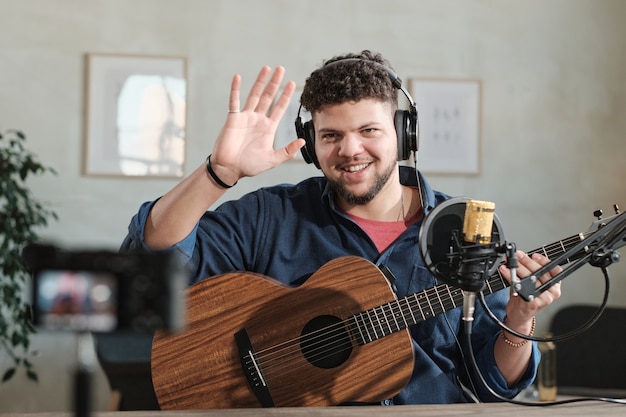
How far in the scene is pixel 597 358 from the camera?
11.6 ft

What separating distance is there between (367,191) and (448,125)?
201cm

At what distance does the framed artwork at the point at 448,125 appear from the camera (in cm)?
390

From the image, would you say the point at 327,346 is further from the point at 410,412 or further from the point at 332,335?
the point at 410,412

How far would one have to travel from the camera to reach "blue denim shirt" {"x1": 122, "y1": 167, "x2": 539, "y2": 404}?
1859 millimetres

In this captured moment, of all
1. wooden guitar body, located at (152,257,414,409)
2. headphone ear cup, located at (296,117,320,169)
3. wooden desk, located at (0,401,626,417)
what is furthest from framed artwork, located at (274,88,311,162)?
wooden desk, located at (0,401,626,417)

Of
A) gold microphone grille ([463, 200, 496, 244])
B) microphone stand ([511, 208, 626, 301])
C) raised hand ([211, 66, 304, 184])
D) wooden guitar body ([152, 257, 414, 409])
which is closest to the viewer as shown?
gold microphone grille ([463, 200, 496, 244])

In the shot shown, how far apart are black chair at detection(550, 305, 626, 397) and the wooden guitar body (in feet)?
6.66

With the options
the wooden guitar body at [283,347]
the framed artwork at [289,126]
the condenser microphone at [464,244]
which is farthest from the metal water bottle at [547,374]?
the condenser microphone at [464,244]

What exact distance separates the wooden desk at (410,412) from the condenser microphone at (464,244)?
0.77ft

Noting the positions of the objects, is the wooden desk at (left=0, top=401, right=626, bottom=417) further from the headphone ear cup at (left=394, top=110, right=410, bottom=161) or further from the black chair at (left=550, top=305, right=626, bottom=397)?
Result: the black chair at (left=550, top=305, right=626, bottom=397)

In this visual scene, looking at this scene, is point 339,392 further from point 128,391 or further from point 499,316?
A: point 128,391

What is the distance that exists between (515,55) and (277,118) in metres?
2.59

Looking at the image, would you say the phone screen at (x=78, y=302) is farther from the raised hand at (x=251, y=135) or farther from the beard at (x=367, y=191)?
the beard at (x=367, y=191)

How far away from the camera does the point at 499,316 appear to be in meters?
1.90
